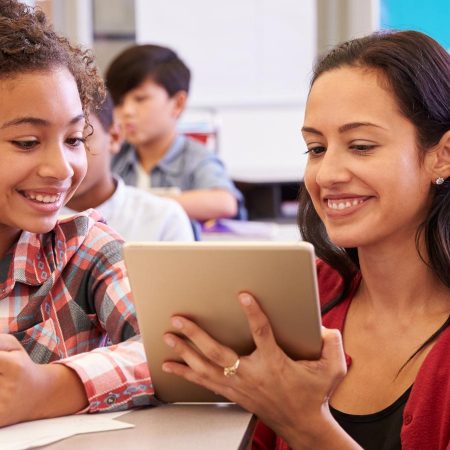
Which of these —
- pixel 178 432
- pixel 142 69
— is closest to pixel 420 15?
pixel 142 69

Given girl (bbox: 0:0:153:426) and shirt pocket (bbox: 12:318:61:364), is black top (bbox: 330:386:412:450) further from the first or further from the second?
shirt pocket (bbox: 12:318:61:364)

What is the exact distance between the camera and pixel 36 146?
1272 millimetres

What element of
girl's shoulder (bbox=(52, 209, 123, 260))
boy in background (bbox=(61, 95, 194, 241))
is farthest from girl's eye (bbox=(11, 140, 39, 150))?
boy in background (bbox=(61, 95, 194, 241))

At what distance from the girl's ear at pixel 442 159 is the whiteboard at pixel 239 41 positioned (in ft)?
12.8

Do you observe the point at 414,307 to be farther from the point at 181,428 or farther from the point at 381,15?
the point at 381,15

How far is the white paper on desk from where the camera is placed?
101 cm

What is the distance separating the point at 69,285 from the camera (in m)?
1.32

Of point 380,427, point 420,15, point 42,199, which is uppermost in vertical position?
point 420,15

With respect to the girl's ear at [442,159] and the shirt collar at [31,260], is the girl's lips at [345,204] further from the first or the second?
the shirt collar at [31,260]

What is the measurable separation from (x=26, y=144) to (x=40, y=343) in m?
0.28

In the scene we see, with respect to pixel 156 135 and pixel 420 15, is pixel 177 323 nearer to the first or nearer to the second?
pixel 156 135

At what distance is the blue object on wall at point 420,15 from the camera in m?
4.19

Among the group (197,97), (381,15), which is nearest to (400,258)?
(381,15)

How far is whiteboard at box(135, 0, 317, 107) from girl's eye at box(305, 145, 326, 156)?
3.88 m
